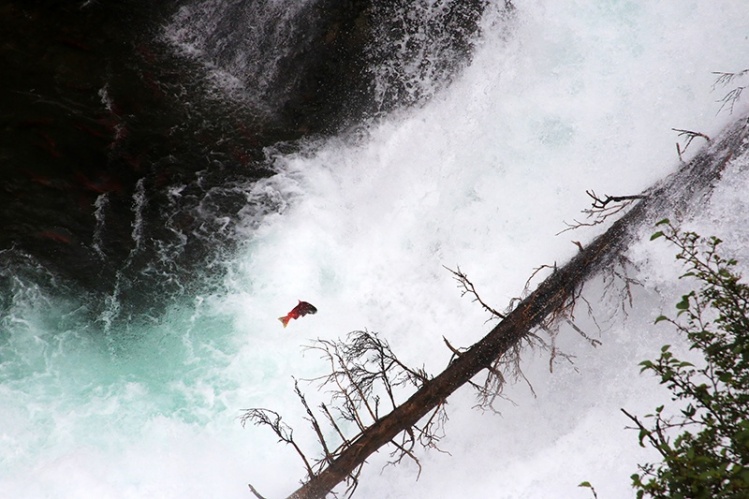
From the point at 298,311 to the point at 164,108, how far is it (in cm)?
368

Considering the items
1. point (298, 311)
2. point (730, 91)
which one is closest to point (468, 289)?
point (298, 311)

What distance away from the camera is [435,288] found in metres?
9.66

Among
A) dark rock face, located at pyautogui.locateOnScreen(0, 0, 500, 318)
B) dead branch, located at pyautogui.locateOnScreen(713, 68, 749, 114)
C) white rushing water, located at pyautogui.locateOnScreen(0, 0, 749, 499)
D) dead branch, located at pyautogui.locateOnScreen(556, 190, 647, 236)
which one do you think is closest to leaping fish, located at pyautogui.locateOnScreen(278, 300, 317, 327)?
white rushing water, located at pyautogui.locateOnScreen(0, 0, 749, 499)

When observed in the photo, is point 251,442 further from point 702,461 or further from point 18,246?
point 702,461

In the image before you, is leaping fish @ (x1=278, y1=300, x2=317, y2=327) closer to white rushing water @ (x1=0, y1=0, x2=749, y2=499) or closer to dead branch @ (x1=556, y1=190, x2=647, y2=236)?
white rushing water @ (x1=0, y1=0, x2=749, y2=499)

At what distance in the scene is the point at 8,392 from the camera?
897 centimetres

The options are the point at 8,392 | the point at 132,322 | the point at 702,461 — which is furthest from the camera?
the point at 132,322

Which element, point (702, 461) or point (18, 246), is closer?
point (702, 461)

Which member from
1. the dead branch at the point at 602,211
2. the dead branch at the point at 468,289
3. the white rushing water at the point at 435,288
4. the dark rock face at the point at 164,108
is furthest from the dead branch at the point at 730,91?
the dead branch at the point at 468,289

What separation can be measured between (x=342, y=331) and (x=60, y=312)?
4.19 metres

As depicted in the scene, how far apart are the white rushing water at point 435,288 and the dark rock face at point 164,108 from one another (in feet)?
1.61

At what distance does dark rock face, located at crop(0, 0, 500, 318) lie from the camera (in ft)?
30.0

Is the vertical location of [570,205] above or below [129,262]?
below

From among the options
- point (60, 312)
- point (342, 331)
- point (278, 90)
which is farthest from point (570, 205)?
point (60, 312)
